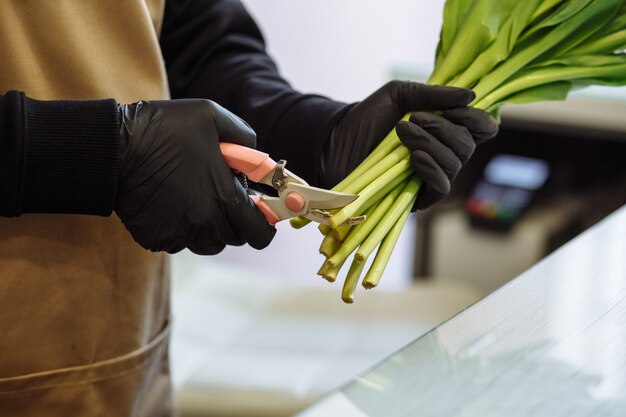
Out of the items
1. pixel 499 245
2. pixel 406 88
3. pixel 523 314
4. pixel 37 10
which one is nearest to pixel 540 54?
pixel 406 88

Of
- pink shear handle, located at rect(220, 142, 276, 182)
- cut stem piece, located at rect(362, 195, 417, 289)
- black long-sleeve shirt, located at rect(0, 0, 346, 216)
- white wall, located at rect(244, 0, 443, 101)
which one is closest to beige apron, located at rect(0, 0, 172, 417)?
black long-sleeve shirt, located at rect(0, 0, 346, 216)

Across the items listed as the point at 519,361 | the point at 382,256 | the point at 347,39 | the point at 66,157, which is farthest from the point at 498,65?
the point at 347,39

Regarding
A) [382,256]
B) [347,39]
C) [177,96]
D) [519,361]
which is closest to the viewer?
[519,361]

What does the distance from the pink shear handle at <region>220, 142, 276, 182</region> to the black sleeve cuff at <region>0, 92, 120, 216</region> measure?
12 centimetres

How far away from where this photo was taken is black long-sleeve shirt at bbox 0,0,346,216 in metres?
0.84

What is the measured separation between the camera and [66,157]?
86 cm

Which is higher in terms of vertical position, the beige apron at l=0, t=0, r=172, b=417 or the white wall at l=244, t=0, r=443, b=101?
the beige apron at l=0, t=0, r=172, b=417

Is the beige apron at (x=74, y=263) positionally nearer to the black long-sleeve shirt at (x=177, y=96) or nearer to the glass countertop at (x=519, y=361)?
the black long-sleeve shirt at (x=177, y=96)

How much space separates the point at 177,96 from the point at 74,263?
34cm

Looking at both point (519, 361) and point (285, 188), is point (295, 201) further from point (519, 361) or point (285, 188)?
point (519, 361)

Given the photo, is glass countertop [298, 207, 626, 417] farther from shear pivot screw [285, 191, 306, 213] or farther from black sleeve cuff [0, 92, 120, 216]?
black sleeve cuff [0, 92, 120, 216]

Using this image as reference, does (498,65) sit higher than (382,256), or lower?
higher

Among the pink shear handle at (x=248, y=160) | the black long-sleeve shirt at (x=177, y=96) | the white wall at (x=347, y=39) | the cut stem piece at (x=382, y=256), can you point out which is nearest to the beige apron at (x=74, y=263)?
the black long-sleeve shirt at (x=177, y=96)

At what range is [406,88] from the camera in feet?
3.44
